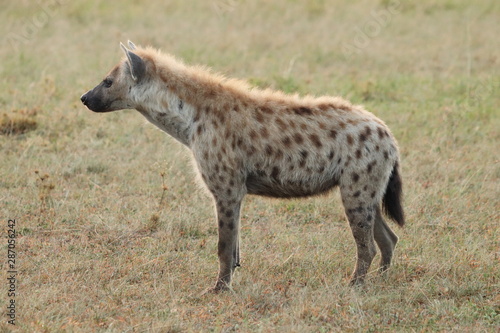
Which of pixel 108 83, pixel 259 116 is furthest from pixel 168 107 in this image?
pixel 259 116

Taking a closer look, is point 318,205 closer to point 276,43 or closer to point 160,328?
point 160,328

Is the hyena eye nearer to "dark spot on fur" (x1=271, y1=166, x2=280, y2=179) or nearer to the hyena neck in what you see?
the hyena neck

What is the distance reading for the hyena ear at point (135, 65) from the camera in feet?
14.7

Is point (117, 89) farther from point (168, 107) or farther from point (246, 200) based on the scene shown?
point (246, 200)

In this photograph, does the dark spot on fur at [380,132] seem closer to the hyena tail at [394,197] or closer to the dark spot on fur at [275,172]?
the hyena tail at [394,197]

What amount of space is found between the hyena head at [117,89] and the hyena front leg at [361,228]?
4.43 feet

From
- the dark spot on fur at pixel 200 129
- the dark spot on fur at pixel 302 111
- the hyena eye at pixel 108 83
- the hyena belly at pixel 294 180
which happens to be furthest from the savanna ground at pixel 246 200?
the hyena eye at pixel 108 83

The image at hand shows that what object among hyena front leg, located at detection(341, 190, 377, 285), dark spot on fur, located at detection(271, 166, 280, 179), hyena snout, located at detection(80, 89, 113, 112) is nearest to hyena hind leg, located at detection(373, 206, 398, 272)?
hyena front leg, located at detection(341, 190, 377, 285)

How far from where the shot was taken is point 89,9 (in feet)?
37.3

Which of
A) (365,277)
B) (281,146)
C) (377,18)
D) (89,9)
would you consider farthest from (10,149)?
(377,18)

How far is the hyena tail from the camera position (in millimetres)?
4535

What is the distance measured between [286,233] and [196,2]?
7.30 meters

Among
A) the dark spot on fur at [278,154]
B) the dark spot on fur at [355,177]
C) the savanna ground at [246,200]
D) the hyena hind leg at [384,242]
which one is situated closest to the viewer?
the savanna ground at [246,200]

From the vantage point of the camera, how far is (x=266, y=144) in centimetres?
447
